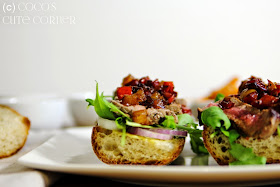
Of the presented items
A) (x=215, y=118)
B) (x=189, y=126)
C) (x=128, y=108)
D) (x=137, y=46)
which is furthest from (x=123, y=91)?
(x=137, y=46)

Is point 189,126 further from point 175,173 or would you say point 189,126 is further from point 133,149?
point 175,173

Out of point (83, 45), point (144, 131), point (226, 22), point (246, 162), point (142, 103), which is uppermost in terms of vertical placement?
point (226, 22)

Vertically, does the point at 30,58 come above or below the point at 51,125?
above

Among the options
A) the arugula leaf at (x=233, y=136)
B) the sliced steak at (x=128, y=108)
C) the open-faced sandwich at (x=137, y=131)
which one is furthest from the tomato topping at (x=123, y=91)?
the arugula leaf at (x=233, y=136)

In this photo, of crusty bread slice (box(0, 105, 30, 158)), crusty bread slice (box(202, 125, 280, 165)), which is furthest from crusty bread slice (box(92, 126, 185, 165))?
crusty bread slice (box(0, 105, 30, 158))

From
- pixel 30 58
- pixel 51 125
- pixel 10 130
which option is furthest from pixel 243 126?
pixel 30 58

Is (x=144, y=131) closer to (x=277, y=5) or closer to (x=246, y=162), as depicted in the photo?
(x=246, y=162)
